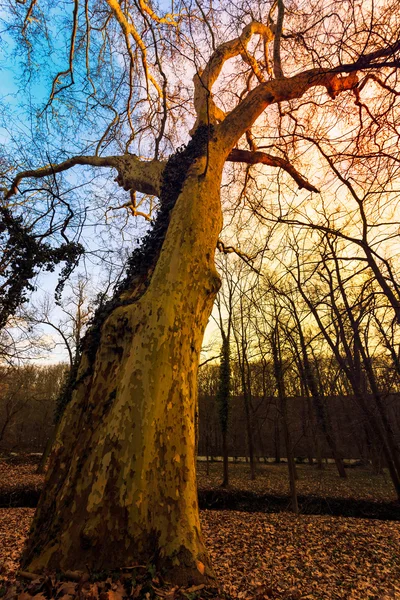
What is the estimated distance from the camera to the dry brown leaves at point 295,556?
344cm

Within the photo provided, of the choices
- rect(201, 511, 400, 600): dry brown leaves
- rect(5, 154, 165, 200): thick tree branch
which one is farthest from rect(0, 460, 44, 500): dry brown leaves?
rect(5, 154, 165, 200): thick tree branch

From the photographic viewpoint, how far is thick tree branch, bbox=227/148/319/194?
17.6 feet

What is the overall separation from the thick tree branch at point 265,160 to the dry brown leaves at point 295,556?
5.57 m

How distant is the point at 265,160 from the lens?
560cm

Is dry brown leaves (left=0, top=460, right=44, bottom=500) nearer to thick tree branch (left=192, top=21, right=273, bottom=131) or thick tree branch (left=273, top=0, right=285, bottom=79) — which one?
thick tree branch (left=192, top=21, right=273, bottom=131)

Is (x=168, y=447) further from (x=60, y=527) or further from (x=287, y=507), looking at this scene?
(x=287, y=507)

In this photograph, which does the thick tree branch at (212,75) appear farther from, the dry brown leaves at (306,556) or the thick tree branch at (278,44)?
the dry brown leaves at (306,556)

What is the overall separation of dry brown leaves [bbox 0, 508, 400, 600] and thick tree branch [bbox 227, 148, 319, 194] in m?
5.57

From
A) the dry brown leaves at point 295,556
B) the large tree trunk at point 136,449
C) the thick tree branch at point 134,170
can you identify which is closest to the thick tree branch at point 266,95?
the thick tree branch at point 134,170

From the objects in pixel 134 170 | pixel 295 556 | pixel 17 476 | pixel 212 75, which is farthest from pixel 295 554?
Answer: pixel 17 476

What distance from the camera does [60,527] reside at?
1654 mm

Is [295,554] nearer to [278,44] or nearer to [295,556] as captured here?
[295,556]

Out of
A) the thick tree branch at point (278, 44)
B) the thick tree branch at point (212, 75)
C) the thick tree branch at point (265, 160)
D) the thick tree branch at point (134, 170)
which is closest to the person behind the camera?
the thick tree branch at point (134, 170)

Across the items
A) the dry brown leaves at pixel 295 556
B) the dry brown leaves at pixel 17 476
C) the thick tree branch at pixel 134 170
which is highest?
the thick tree branch at pixel 134 170
